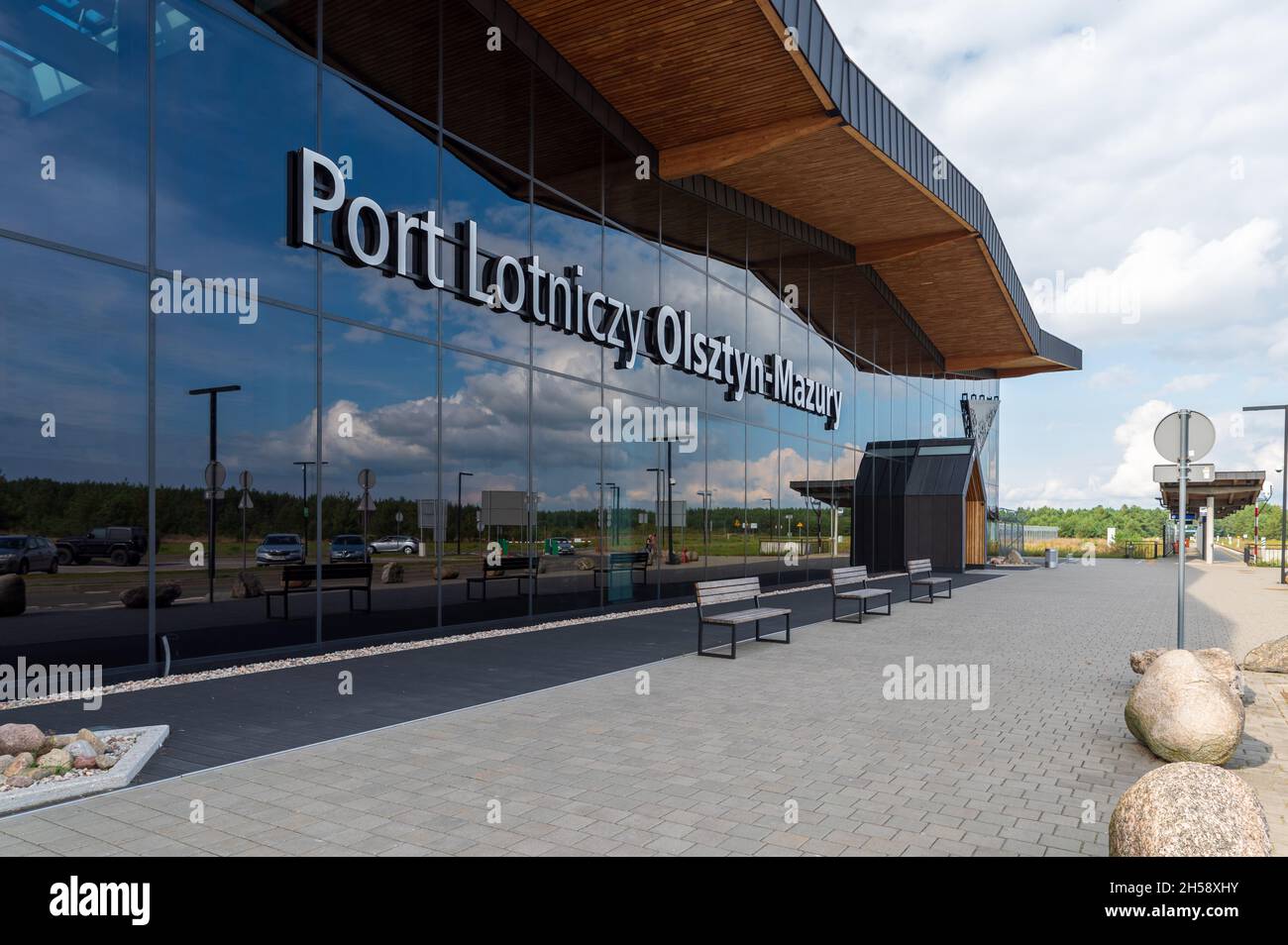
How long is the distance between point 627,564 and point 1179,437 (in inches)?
376

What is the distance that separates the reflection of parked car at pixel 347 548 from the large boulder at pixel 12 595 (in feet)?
11.0

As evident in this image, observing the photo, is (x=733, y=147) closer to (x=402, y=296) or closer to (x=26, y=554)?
(x=402, y=296)

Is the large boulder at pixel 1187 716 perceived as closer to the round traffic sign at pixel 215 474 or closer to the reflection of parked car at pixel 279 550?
the reflection of parked car at pixel 279 550

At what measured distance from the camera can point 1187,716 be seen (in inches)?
232

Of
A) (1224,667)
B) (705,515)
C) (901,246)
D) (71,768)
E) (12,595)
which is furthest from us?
(901,246)

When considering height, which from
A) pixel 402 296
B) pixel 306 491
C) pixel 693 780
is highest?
pixel 402 296

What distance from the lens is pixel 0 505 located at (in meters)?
7.64

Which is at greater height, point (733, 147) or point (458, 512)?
point (733, 147)

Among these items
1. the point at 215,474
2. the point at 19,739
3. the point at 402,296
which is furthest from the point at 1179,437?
the point at 19,739

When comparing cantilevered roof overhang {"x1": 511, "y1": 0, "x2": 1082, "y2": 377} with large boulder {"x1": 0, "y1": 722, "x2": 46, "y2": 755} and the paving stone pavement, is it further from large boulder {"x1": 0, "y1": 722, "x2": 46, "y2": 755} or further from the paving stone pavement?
large boulder {"x1": 0, "y1": 722, "x2": 46, "y2": 755}

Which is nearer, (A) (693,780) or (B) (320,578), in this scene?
(A) (693,780)

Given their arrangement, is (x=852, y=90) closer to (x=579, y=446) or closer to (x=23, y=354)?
(x=579, y=446)
